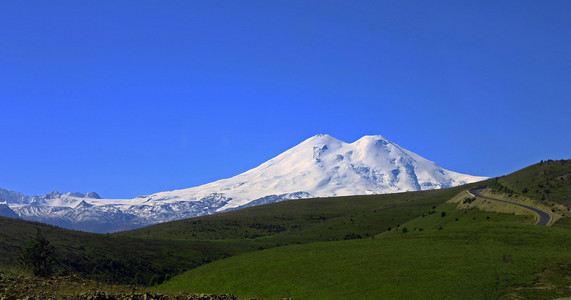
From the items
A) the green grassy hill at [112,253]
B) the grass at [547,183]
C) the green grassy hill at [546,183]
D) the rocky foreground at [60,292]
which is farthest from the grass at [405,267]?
the green grassy hill at [112,253]

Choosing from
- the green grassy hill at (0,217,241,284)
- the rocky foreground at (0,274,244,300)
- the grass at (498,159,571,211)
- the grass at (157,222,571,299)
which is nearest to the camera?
the rocky foreground at (0,274,244,300)

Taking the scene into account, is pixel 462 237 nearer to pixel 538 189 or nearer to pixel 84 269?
pixel 538 189

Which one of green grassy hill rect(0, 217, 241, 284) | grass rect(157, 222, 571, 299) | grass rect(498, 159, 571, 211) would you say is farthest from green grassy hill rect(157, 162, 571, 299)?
green grassy hill rect(0, 217, 241, 284)

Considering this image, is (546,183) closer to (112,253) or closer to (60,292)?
(112,253)

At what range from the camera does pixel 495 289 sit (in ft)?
163

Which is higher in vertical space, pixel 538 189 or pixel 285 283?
pixel 538 189

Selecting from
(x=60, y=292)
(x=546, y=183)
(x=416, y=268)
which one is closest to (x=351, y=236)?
(x=546, y=183)

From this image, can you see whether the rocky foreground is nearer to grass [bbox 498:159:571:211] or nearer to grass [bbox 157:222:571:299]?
grass [bbox 157:222:571:299]

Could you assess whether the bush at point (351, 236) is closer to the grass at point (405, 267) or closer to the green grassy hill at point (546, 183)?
the green grassy hill at point (546, 183)

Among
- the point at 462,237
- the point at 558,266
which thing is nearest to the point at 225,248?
the point at 462,237

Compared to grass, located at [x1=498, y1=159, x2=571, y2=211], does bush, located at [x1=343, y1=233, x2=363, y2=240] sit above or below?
below

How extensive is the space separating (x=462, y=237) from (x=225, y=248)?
3248 inches

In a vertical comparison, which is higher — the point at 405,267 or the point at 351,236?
the point at 351,236

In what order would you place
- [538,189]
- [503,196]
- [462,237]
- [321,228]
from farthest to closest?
[321,228]
[503,196]
[538,189]
[462,237]
